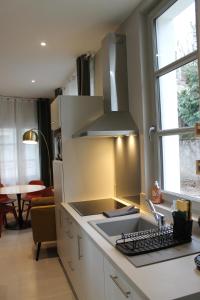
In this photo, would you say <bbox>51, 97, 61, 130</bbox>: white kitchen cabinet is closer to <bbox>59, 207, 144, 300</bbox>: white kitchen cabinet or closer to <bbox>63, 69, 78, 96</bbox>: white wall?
<bbox>59, 207, 144, 300</bbox>: white kitchen cabinet

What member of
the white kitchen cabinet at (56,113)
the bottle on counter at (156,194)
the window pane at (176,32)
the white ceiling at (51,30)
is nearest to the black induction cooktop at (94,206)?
the bottle on counter at (156,194)

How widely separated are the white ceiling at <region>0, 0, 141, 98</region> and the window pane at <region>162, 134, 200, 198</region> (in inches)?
52.6

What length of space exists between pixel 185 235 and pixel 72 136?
171 centimetres

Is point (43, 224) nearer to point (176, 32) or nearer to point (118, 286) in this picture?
point (118, 286)

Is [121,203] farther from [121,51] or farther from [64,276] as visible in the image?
[121,51]

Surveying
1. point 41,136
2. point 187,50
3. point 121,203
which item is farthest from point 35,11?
point 41,136

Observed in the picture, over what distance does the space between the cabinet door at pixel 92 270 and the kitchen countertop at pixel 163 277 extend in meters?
0.21

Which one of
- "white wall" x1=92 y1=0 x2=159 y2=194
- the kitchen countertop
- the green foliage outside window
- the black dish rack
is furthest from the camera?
"white wall" x1=92 y1=0 x2=159 y2=194

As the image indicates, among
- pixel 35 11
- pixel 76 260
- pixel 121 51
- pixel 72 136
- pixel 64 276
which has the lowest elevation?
pixel 64 276

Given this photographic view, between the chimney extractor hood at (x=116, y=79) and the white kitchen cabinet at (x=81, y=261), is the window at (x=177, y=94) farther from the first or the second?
the white kitchen cabinet at (x=81, y=261)

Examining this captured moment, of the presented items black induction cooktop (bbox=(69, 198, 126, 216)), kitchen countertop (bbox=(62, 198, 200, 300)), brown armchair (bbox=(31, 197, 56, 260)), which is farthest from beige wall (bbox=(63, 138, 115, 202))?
kitchen countertop (bbox=(62, 198, 200, 300))

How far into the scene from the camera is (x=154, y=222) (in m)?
2.10

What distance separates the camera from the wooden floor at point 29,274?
2683 millimetres

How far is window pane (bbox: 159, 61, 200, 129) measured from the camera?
202 cm
